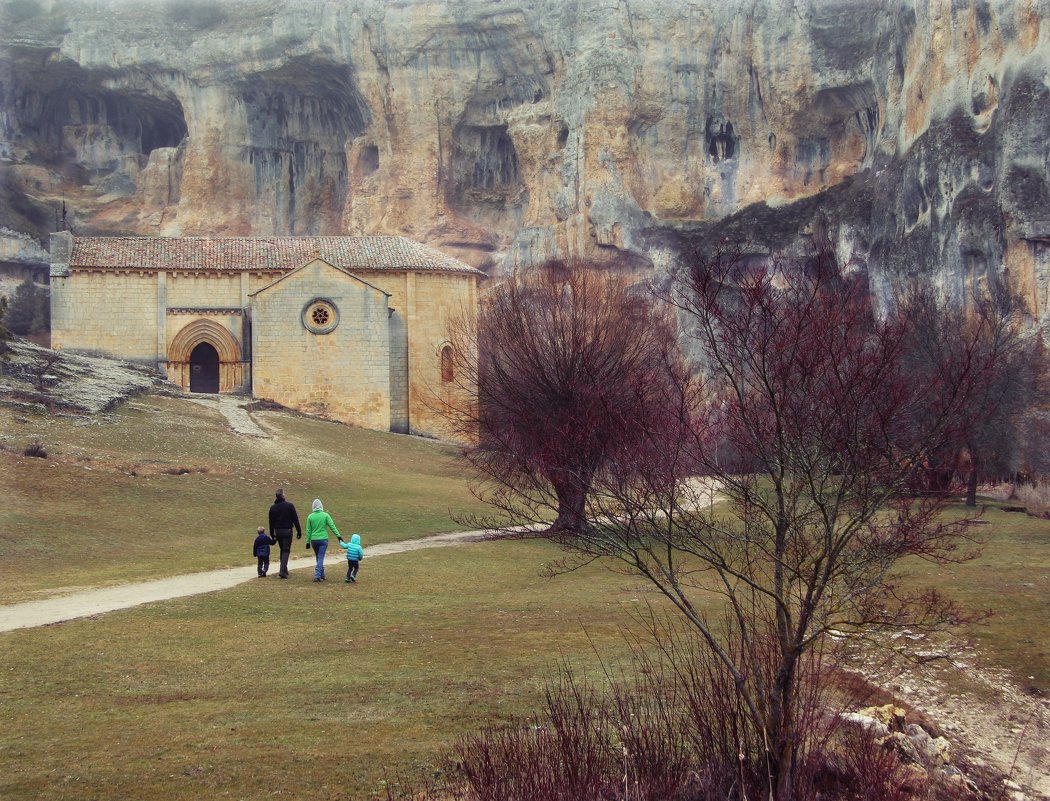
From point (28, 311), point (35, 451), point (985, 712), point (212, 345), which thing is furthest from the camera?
point (28, 311)

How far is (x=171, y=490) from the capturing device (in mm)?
27438

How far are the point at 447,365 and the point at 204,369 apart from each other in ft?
35.1

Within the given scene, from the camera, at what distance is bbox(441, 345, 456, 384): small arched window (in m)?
50.0

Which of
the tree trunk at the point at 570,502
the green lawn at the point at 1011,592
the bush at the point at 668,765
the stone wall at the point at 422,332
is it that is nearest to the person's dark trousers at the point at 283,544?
the tree trunk at the point at 570,502

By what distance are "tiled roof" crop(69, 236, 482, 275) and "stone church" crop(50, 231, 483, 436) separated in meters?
0.07

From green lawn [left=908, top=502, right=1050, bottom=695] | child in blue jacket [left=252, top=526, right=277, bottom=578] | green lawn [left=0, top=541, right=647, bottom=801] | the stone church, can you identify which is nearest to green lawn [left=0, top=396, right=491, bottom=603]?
child in blue jacket [left=252, top=526, right=277, bottom=578]

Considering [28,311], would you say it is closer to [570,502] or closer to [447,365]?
[447,365]

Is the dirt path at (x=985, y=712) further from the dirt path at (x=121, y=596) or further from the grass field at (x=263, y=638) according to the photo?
the dirt path at (x=121, y=596)

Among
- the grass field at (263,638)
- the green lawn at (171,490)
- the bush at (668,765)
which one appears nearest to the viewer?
the bush at (668,765)

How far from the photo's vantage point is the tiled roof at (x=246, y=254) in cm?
4853

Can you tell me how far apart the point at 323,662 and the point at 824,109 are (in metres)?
57.2

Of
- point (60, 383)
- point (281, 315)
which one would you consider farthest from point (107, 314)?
point (60, 383)

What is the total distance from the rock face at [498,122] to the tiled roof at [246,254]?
679 inches

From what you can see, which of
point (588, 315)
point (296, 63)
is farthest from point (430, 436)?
Result: point (296, 63)
